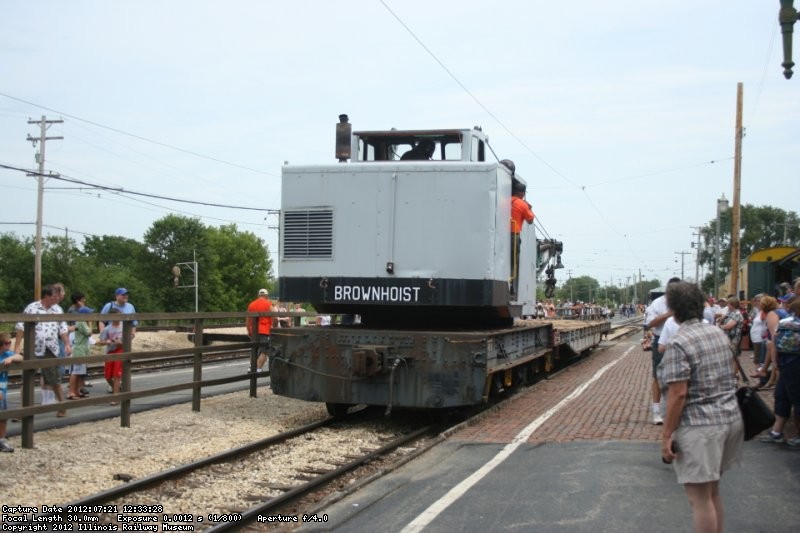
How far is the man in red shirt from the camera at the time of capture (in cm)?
1105

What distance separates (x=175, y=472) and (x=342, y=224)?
161 inches

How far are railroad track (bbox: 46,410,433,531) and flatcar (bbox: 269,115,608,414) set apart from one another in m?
0.72

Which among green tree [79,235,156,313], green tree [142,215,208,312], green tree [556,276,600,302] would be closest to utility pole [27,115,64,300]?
green tree [79,235,156,313]

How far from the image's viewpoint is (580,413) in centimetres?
1114

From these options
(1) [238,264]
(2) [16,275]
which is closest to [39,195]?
(2) [16,275]

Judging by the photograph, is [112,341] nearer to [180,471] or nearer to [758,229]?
[180,471]

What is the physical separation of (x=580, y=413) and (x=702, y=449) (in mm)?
6862

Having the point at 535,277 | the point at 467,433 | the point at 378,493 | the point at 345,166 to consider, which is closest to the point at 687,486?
the point at 378,493

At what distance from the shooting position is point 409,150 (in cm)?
1105

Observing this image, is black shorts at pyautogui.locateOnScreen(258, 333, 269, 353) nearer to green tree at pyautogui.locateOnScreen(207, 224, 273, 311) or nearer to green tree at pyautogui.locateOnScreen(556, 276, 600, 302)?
green tree at pyautogui.locateOnScreen(207, 224, 273, 311)

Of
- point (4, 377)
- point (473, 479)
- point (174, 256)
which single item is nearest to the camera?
point (473, 479)

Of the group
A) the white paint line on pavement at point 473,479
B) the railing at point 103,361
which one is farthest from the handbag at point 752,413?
the railing at point 103,361

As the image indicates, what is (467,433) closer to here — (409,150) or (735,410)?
(409,150)

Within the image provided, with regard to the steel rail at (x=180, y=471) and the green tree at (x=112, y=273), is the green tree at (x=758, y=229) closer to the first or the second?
the green tree at (x=112, y=273)
